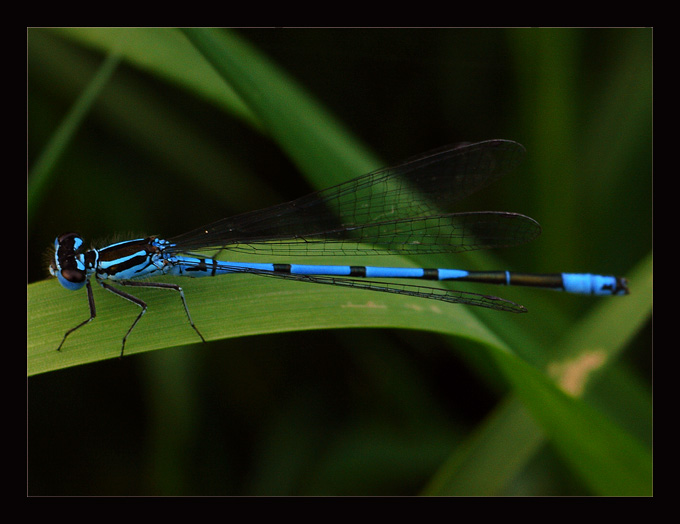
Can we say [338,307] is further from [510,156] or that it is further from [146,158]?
[146,158]

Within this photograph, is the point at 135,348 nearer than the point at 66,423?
Yes

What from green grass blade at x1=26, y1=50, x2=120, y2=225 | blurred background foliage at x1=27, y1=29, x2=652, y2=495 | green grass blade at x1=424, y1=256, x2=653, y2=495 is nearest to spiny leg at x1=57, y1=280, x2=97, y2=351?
blurred background foliage at x1=27, y1=29, x2=652, y2=495

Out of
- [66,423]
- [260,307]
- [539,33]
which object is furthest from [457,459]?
[539,33]

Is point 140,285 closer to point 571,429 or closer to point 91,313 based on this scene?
point 91,313

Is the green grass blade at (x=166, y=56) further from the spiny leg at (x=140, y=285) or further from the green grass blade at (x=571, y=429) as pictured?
the green grass blade at (x=571, y=429)

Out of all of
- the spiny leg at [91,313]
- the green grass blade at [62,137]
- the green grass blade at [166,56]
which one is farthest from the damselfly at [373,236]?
the green grass blade at [166,56]

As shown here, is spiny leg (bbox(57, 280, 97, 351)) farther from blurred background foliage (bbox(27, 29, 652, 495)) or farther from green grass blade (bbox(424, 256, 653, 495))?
green grass blade (bbox(424, 256, 653, 495))
